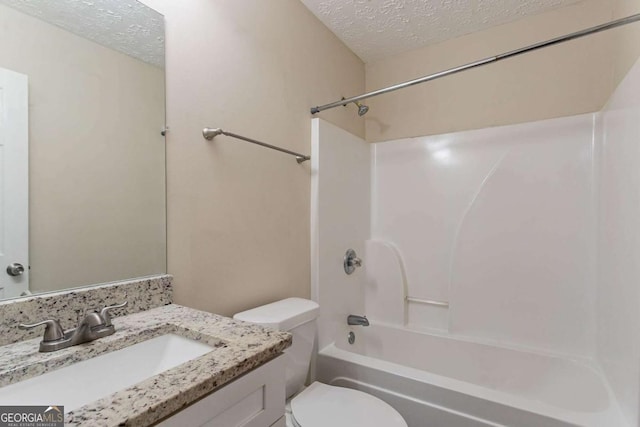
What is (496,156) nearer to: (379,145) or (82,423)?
(379,145)

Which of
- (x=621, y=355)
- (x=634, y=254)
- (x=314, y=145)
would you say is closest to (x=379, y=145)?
(x=314, y=145)

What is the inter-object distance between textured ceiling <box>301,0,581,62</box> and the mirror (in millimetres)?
1187

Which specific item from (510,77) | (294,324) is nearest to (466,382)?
(294,324)

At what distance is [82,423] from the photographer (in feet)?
1.50

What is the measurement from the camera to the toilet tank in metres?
1.25

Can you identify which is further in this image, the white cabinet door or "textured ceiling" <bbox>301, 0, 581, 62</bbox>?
"textured ceiling" <bbox>301, 0, 581, 62</bbox>

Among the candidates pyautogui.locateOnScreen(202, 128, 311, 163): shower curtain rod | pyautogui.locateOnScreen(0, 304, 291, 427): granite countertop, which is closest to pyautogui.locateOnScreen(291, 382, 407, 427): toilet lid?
pyautogui.locateOnScreen(0, 304, 291, 427): granite countertop

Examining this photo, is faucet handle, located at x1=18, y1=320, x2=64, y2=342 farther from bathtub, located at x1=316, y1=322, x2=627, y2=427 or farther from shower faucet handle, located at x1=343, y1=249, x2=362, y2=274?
shower faucet handle, located at x1=343, y1=249, x2=362, y2=274

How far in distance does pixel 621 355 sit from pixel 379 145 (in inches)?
71.7

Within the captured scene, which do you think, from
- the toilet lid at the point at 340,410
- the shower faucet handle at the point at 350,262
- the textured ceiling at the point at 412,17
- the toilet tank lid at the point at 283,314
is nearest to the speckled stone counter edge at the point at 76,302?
the toilet tank lid at the point at 283,314

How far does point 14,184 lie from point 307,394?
1273mm

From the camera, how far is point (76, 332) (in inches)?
30.2

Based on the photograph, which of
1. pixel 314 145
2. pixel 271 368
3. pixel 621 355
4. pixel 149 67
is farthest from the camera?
pixel 314 145

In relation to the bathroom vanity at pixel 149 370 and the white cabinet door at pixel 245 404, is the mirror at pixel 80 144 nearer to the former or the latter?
the bathroom vanity at pixel 149 370
